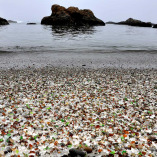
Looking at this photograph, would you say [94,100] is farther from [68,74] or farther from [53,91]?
[68,74]

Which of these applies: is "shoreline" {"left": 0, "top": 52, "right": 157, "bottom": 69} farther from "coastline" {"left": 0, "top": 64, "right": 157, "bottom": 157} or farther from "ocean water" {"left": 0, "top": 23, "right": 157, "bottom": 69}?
"coastline" {"left": 0, "top": 64, "right": 157, "bottom": 157}

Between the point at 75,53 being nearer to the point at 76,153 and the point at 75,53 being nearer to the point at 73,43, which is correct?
the point at 73,43

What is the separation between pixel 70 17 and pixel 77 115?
106 metres

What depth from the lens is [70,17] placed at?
104m

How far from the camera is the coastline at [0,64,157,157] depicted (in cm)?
498

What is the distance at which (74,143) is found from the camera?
5.07 m

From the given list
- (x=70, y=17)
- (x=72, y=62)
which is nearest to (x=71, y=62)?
(x=72, y=62)

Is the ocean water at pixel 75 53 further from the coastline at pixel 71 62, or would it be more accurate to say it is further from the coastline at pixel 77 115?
the coastline at pixel 77 115

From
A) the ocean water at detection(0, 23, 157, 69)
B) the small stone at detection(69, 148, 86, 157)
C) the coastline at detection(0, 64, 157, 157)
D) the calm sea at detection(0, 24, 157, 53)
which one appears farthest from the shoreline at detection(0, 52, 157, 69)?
the small stone at detection(69, 148, 86, 157)

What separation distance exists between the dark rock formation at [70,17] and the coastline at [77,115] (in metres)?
97.0

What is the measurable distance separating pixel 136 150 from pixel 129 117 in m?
1.88

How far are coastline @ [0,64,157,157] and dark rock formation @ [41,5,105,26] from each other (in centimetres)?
9702

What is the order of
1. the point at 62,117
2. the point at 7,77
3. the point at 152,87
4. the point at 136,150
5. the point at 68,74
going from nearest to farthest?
the point at 136,150
the point at 62,117
the point at 152,87
the point at 7,77
the point at 68,74

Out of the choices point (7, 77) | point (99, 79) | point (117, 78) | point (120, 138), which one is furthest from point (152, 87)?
point (7, 77)
